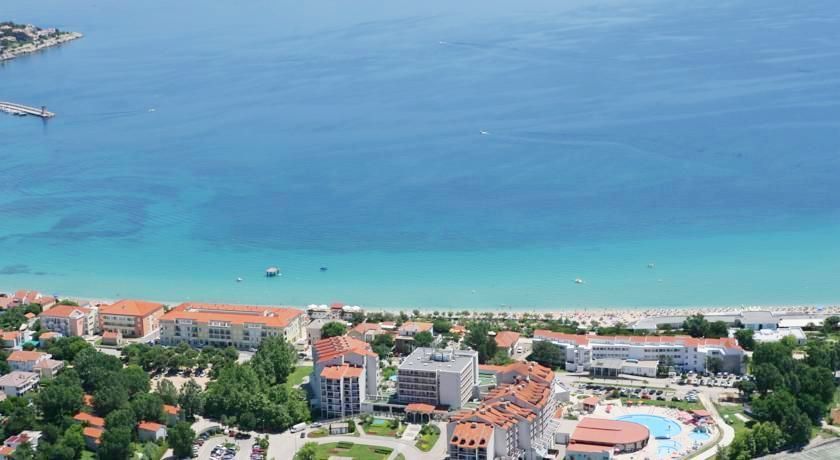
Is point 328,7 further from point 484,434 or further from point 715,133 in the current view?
point 484,434

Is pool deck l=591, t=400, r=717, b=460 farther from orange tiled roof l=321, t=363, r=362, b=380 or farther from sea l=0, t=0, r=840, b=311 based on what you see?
A: sea l=0, t=0, r=840, b=311

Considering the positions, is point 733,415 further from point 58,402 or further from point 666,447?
point 58,402

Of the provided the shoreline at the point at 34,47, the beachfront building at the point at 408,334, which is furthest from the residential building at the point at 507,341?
the shoreline at the point at 34,47

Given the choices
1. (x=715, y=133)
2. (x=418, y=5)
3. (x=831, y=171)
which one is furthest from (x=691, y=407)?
(x=418, y=5)

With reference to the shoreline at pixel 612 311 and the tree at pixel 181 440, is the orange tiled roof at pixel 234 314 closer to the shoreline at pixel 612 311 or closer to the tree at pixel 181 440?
the shoreline at pixel 612 311

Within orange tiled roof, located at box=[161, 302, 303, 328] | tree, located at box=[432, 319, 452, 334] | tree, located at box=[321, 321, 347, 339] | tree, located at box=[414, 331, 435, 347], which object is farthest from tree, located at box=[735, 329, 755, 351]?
orange tiled roof, located at box=[161, 302, 303, 328]

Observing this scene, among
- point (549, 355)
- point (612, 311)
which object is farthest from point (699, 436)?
point (612, 311)
